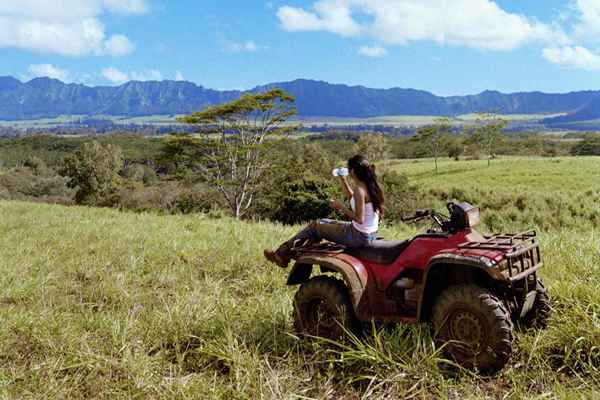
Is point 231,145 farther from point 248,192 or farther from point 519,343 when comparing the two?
point 519,343

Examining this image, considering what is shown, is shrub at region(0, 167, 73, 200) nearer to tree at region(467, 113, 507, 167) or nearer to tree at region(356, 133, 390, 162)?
tree at region(356, 133, 390, 162)

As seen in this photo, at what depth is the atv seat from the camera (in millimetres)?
4262

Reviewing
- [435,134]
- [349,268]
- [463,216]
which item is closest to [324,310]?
[349,268]

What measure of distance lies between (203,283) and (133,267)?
4.64ft

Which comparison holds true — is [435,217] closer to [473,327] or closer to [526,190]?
[473,327]

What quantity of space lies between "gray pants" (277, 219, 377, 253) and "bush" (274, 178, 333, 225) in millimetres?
28222

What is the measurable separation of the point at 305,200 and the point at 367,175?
2959 cm

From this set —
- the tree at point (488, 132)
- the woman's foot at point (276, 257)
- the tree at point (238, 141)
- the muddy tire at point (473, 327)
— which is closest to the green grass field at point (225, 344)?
the muddy tire at point (473, 327)

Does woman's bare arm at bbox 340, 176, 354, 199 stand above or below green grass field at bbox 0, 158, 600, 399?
above

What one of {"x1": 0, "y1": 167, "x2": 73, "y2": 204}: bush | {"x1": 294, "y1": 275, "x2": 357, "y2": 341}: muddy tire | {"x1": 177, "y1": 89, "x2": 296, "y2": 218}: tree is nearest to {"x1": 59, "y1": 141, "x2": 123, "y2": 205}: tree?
{"x1": 0, "y1": 167, "x2": 73, "y2": 204}: bush

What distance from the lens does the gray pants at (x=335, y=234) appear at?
452cm

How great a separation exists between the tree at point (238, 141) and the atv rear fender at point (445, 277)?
34350 mm

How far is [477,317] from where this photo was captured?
364cm

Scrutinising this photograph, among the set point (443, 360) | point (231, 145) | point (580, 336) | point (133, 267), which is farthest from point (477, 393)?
point (231, 145)
